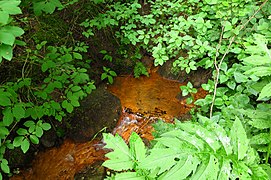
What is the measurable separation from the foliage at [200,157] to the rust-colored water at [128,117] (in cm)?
254

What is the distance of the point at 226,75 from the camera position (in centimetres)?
293

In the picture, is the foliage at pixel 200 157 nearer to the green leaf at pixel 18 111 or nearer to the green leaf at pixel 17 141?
the green leaf at pixel 18 111

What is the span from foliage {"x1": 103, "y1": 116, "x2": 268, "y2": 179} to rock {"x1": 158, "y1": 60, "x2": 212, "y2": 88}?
2.93 meters

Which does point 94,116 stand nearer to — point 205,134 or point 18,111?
point 18,111

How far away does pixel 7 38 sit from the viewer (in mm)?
1586

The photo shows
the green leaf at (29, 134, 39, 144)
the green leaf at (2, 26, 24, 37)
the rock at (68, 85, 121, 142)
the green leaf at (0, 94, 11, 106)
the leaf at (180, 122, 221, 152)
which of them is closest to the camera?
the leaf at (180, 122, 221, 152)

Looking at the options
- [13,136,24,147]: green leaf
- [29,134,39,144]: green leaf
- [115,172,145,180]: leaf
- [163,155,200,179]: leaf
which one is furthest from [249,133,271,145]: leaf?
[13,136,24,147]: green leaf

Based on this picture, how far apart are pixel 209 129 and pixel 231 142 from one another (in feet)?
0.39

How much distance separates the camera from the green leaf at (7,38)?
5.15 feet

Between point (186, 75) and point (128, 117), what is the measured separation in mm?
1191

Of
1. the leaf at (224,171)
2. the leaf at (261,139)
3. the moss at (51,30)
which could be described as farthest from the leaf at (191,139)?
the moss at (51,30)

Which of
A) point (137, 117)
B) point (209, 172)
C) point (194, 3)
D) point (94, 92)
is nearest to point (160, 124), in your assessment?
→ point (209, 172)

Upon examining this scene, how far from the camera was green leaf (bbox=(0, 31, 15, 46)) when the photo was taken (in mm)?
1570

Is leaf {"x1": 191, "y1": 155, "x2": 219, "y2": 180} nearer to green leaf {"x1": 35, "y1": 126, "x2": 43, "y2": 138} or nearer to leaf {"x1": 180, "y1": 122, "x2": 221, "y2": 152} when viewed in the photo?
leaf {"x1": 180, "y1": 122, "x2": 221, "y2": 152}
